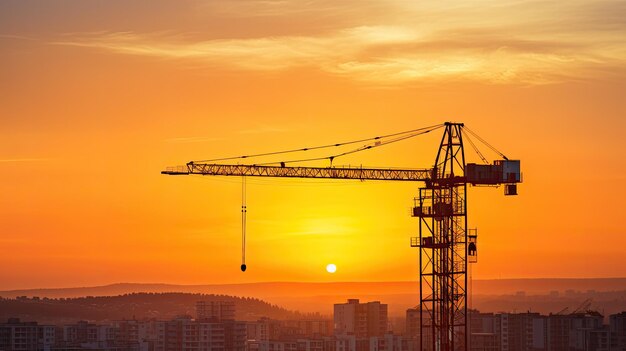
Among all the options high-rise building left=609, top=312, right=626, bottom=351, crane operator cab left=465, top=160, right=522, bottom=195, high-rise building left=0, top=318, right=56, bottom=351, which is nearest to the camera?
crane operator cab left=465, top=160, right=522, bottom=195

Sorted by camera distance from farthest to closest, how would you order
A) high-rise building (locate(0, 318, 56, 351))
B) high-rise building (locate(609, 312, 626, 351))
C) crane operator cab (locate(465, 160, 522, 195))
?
high-rise building (locate(0, 318, 56, 351))
high-rise building (locate(609, 312, 626, 351))
crane operator cab (locate(465, 160, 522, 195))

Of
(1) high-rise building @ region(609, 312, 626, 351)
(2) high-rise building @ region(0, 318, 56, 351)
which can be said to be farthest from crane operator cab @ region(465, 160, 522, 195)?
(2) high-rise building @ region(0, 318, 56, 351)

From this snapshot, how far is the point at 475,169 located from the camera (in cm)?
8600

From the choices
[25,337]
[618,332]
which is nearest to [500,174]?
[618,332]

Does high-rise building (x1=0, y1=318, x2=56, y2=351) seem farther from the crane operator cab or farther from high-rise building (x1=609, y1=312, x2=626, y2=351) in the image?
the crane operator cab

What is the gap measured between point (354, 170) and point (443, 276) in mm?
10732

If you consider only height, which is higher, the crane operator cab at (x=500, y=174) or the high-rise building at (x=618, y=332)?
the crane operator cab at (x=500, y=174)

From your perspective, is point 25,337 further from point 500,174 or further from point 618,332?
point 500,174

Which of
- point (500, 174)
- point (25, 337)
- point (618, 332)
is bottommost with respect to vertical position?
point (25, 337)

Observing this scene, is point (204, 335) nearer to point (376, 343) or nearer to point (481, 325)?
point (376, 343)

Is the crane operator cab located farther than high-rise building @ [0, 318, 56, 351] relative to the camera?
No

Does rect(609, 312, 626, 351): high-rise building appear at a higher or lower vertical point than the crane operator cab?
lower

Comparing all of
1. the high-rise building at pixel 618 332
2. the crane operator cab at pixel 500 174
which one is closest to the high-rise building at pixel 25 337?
the high-rise building at pixel 618 332

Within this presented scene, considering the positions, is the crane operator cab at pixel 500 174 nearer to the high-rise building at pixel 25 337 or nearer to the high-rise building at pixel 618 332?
the high-rise building at pixel 618 332
